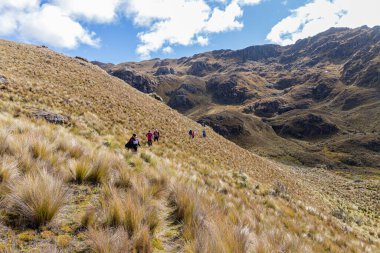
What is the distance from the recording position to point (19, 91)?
69.2 ft

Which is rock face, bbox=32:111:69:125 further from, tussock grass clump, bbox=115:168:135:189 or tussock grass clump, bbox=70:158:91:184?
tussock grass clump, bbox=115:168:135:189

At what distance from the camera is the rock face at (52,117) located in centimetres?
1636

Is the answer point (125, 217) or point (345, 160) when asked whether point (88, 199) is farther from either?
point (345, 160)

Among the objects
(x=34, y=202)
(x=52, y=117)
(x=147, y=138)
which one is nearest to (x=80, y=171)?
(x=34, y=202)

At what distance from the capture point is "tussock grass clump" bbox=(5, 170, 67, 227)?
3.71m

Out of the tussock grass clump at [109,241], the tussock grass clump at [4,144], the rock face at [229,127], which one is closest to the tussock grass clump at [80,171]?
the tussock grass clump at [4,144]

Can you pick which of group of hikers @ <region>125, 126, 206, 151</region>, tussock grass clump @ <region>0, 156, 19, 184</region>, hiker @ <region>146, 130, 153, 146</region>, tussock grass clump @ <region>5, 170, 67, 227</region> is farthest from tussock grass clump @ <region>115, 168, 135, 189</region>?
hiker @ <region>146, 130, 153, 146</region>

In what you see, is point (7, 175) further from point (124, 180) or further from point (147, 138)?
point (147, 138)

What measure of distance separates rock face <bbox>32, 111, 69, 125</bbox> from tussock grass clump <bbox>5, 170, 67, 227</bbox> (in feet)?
45.1

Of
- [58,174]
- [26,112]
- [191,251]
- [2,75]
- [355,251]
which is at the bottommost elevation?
[355,251]

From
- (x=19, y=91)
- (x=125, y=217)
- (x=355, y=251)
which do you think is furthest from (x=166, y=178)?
(x=19, y=91)

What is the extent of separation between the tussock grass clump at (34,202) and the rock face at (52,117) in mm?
13750

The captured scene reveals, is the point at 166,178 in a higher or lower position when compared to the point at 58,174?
lower

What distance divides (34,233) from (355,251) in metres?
10.8
